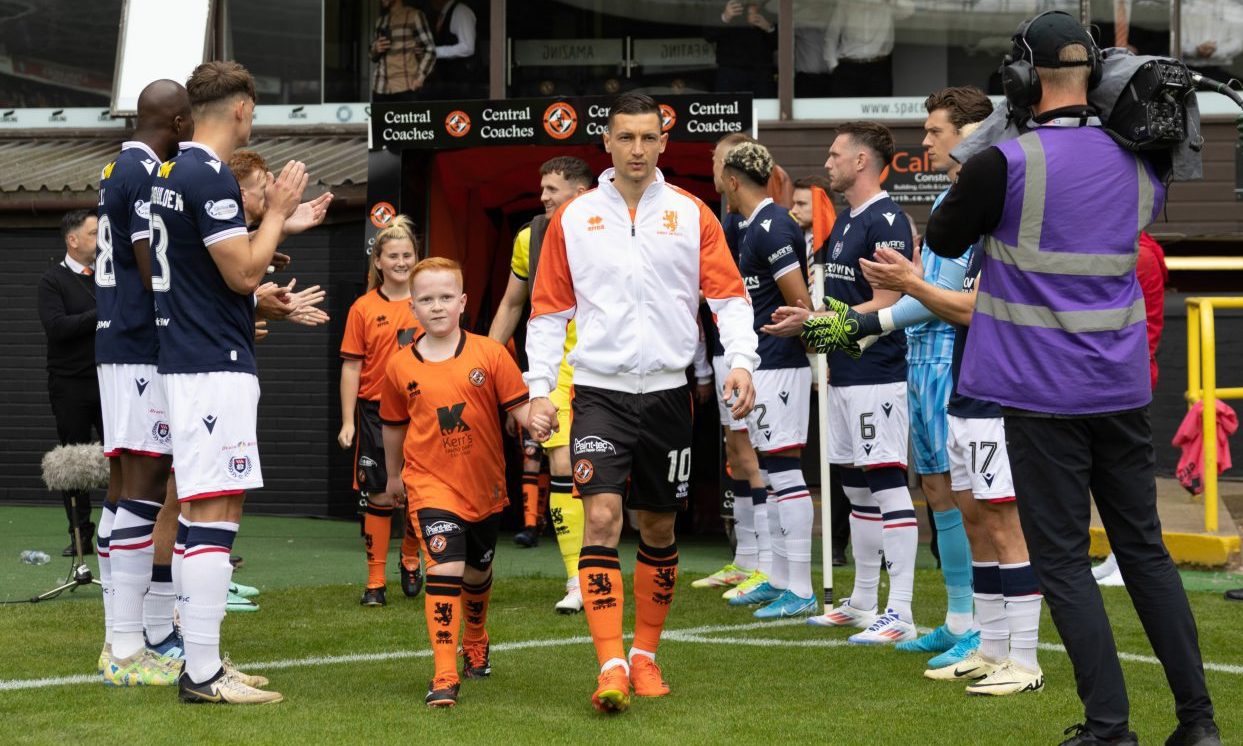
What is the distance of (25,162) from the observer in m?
15.4

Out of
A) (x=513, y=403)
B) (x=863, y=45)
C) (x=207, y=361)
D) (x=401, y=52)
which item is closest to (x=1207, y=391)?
(x=513, y=403)

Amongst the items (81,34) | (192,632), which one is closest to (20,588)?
(192,632)

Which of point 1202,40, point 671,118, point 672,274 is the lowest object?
point 672,274

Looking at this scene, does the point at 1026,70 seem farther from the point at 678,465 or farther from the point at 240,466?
the point at 240,466

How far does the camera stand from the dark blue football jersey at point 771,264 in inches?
315

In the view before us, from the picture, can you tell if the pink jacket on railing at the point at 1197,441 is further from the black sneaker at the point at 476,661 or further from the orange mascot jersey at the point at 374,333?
the black sneaker at the point at 476,661

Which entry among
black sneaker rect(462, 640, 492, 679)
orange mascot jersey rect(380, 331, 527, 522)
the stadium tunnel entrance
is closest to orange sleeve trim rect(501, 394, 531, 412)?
orange mascot jersey rect(380, 331, 527, 522)

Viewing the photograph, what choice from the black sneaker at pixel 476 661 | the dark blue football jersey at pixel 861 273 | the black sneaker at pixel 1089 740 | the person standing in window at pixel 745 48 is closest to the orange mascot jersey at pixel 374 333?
the dark blue football jersey at pixel 861 273

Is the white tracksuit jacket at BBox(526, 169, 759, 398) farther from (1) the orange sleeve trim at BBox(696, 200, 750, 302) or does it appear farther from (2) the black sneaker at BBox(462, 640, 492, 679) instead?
(2) the black sneaker at BBox(462, 640, 492, 679)

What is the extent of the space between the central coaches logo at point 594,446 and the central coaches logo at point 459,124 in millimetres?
5683

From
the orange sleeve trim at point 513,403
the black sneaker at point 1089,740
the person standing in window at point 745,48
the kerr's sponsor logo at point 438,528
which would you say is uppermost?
the person standing in window at point 745,48

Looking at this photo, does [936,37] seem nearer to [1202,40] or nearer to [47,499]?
[1202,40]

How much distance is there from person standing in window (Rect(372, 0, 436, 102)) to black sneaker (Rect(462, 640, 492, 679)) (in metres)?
10.1

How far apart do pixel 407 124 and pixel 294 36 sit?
18.0ft
